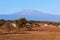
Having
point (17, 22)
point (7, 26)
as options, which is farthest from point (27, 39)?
point (17, 22)

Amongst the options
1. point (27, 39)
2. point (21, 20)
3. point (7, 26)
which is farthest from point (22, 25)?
point (27, 39)

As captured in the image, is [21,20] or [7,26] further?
[21,20]

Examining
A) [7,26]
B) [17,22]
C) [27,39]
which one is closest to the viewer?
[27,39]

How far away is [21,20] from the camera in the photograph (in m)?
88.9

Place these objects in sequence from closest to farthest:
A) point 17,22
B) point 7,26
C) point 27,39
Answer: point 27,39
point 7,26
point 17,22

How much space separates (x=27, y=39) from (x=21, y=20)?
161 feet

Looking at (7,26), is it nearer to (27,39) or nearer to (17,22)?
(17,22)

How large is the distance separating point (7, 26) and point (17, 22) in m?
21.2

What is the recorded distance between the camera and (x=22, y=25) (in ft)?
289

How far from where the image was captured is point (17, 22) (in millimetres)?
86938

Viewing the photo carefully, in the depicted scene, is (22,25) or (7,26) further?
(22,25)

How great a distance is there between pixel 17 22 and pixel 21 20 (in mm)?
2592

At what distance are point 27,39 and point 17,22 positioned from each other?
47.2 m

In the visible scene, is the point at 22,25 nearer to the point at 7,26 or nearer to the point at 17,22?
the point at 17,22
